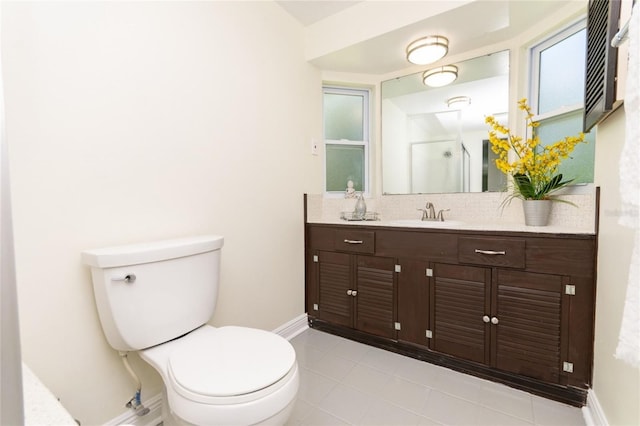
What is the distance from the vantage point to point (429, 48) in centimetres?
196

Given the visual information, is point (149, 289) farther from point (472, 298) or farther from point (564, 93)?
point (564, 93)

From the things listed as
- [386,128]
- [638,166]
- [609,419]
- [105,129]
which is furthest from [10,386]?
[386,128]

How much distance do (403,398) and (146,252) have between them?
54.1 inches

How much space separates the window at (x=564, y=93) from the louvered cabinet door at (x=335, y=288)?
1.45 m

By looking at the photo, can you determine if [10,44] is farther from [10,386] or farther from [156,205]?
[10,386]

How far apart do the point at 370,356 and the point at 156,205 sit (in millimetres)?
1511

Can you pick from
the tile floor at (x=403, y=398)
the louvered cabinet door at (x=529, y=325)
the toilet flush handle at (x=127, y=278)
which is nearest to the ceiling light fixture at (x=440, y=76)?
the louvered cabinet door at (x=529, y=325)

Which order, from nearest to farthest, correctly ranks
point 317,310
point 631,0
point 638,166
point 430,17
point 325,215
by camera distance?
point 638,166, point 631,0, point 430,17, point 317,310, point 325,215

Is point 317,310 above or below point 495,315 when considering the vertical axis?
below

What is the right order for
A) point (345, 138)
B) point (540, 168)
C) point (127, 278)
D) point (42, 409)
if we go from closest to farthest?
point (42, 409)
point (127, 278)
point (540, 168)
point (345, 138)

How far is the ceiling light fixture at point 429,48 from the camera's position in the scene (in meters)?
1.96

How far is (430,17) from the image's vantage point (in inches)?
69.2

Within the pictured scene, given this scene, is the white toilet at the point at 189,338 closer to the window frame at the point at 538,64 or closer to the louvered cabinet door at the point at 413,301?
the louvered cabinet door at the point at 413,301

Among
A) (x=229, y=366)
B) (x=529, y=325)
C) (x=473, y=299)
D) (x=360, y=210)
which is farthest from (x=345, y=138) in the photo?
(x=229, y=366)
